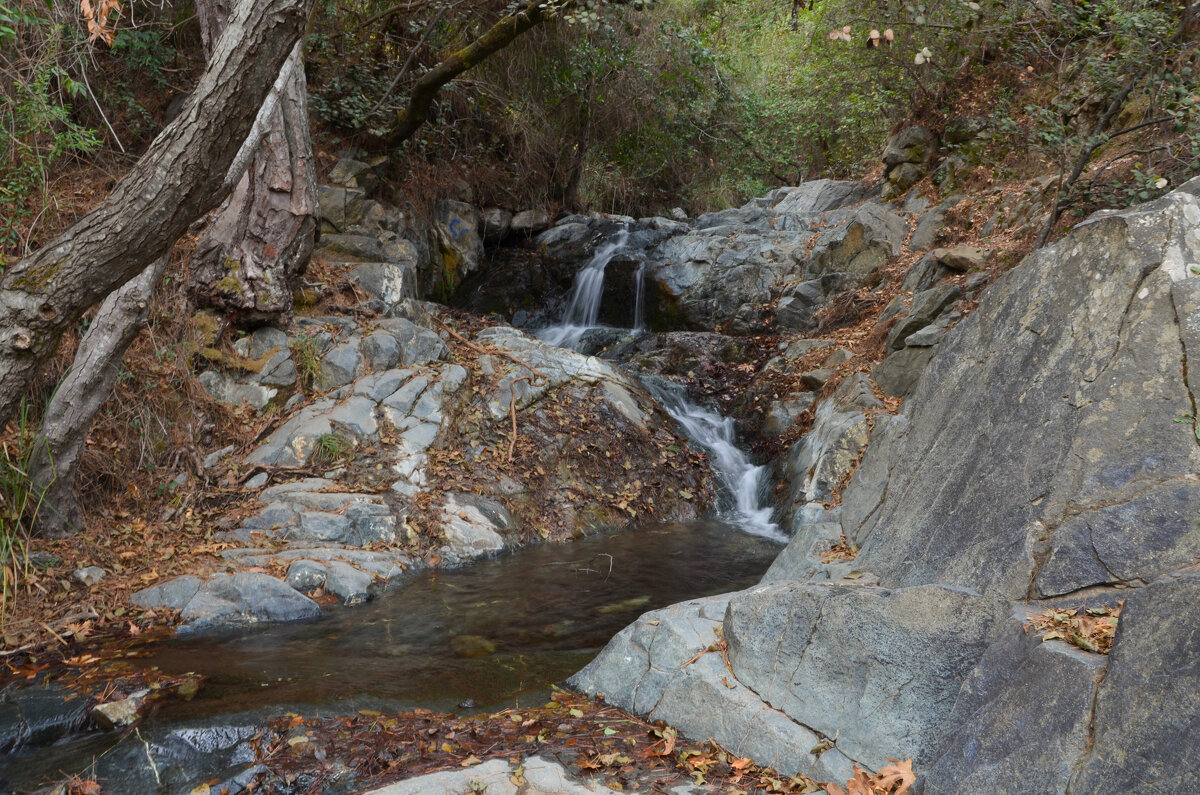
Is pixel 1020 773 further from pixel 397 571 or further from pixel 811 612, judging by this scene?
pixel 397 571

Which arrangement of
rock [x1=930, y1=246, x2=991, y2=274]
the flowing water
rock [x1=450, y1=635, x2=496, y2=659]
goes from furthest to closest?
rock [x1=930, y1=246, x2=991, y2=274]
rock [x1=450, y1=635, x2=496, y2=659]
the flowing water

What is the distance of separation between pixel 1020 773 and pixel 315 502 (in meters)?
6.11

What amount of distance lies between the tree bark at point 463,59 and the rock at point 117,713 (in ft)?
27.9

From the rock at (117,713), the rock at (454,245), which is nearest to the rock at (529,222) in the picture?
the rock at (454,245)

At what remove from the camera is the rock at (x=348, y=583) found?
6.12m

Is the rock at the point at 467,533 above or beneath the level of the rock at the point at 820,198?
beneath

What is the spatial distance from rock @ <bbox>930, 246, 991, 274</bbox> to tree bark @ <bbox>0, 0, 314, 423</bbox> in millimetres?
7599

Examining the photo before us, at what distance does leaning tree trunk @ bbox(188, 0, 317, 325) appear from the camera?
862 cm

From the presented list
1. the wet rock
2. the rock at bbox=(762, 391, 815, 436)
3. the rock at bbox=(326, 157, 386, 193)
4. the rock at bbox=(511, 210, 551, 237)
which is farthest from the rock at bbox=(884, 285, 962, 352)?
the rock at bbox=(511, 210, 551, 237)

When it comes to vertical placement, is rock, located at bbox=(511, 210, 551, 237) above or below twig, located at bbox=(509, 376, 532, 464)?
above

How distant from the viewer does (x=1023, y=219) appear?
9.13 metres

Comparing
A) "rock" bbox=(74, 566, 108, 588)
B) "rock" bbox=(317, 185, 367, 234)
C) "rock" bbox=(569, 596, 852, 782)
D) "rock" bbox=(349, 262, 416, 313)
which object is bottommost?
"rock" bbox=(74, 566, 108, 588)

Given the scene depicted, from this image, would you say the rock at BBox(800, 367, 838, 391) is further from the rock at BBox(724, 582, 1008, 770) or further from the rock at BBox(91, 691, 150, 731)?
the rock at BBox(91, 691, 150, 731)

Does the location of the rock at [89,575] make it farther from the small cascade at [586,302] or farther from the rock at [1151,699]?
the small cascade at [586,302]
